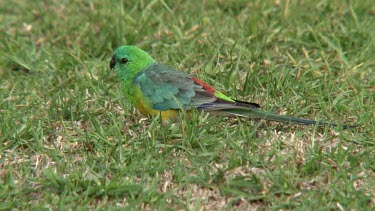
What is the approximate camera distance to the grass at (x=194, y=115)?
3.86 meters

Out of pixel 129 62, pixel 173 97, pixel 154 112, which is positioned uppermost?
pixel 129 62

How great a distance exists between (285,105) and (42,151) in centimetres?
175

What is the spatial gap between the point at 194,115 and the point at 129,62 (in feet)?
2.75

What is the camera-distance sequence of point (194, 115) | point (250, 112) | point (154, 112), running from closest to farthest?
point (194, 115), point (250, 112), point (154, 112)

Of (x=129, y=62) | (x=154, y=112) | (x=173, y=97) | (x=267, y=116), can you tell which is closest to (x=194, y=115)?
(x=173, y=97)

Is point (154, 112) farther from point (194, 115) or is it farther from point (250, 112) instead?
point (250, 112)

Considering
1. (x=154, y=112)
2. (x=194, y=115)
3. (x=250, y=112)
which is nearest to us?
(x=194, y=115)

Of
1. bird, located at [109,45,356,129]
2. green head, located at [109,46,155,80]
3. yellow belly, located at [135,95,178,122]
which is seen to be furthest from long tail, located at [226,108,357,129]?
green head, located at [109,46,155,80]

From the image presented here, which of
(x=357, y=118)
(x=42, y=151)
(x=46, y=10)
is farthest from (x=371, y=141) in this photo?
(x=46, y=10)

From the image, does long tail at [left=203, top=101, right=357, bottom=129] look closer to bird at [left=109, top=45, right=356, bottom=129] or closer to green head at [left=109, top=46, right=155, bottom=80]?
bird at [left=109, top=45, right=356, bottom=129]

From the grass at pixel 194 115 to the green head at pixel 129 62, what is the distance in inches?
7.6

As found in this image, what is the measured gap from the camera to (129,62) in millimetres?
5031

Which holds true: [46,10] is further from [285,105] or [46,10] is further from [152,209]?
[152,209]

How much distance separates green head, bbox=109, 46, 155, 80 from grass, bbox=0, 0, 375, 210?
0.19 metres
